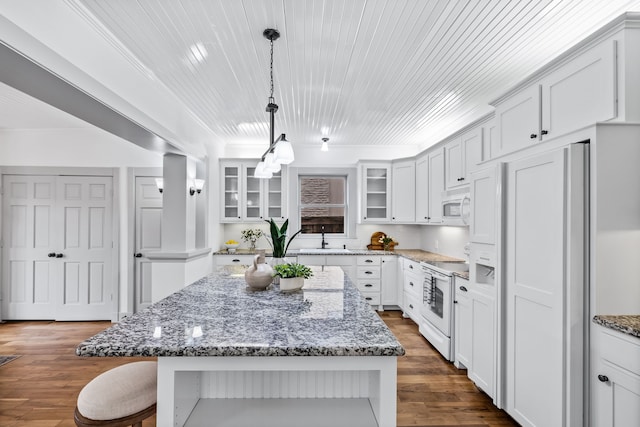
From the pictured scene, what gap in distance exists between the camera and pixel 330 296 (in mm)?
2090

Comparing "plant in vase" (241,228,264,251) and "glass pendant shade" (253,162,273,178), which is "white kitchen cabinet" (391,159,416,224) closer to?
"plant in vase" (241,228,264,251)

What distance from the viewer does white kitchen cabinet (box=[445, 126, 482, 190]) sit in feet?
11.3

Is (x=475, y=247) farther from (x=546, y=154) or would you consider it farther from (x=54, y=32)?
(x=54, y=32)

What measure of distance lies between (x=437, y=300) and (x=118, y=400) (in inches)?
122

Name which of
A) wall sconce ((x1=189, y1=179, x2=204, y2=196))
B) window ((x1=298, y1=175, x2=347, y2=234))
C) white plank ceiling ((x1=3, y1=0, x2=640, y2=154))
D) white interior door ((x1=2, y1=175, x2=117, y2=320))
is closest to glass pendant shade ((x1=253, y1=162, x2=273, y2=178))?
white plank ceiling ((x1=3, y1=0, x2=640, y2=154))

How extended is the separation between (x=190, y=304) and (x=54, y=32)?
172 cm

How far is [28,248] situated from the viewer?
4695 mm

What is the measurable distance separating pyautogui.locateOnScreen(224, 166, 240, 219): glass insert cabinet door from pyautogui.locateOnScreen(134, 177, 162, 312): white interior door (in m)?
1.07

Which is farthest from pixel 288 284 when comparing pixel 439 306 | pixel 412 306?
pixel 412 306

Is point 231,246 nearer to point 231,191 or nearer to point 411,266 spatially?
point 231,191

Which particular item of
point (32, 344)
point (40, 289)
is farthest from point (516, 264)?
point (40, 289)

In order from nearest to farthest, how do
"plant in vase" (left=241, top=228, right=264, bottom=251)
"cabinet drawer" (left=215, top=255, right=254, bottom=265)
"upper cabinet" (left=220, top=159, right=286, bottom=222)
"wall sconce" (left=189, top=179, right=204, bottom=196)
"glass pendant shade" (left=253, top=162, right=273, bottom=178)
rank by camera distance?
"glass pendant shade" (left=253, top=162, right=273, bottom=178)
"wall sconce" (left=189, top=179, right=204, bottom=196)
"cabinet drawer" (left=215, top=255, right=254, bottom=265)
"upper cabinet" (left=220, top=159, right=286, bottom=222)
"plant in vase" (left=241, top=228, right=264, bottom=251)

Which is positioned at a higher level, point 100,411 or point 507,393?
point 100,411

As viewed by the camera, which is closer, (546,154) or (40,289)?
(546,154)
